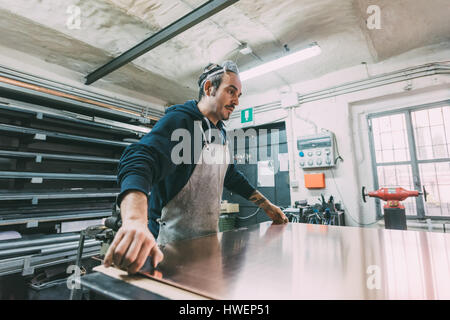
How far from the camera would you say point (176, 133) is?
109 cm

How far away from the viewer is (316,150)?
3578 mm

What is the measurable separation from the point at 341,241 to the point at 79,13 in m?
3.00

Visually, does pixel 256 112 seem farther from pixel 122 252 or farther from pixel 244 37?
pixel 122 252

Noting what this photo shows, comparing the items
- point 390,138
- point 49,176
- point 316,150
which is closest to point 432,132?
point 390,138

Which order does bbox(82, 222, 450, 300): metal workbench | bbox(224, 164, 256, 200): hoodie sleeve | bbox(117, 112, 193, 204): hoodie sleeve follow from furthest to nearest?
bbox(224, 164, 256, 200): hoodie sleeve < bbox(117, 112, 193, 204): hoodie sleeve < bbox(82, 222, 450, 300): metal workbench

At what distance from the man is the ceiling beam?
42.9 inches

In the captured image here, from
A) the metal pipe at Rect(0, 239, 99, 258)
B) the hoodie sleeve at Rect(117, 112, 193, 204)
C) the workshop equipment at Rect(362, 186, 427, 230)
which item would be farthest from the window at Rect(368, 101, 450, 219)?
the metal pipe at Rect(0, 239, 99, 258)

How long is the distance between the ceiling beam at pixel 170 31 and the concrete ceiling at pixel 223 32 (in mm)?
82

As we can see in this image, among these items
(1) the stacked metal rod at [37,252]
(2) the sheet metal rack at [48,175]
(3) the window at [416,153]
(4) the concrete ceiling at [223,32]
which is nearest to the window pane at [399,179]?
(3) the window at [416,153]

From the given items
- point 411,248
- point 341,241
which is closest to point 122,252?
point 341,241

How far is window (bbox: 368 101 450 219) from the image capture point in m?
2.97

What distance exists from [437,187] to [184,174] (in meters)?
3.40

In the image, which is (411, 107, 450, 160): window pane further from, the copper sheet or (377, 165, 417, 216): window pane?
the copper sheet

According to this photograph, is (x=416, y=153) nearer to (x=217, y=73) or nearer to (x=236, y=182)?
(x=236, y=182)
